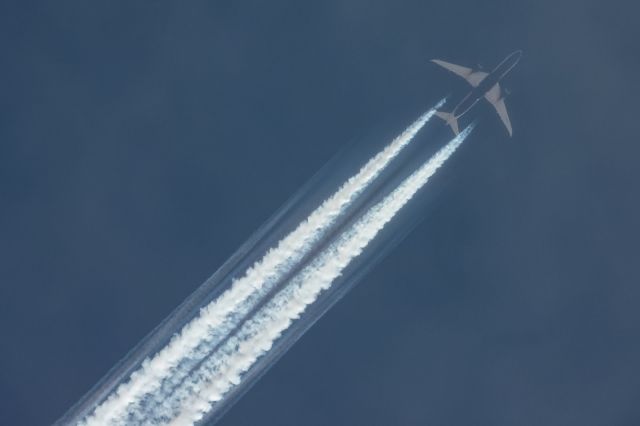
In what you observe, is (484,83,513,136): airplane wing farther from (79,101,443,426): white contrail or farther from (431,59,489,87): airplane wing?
(79,101,443,426): white contrail

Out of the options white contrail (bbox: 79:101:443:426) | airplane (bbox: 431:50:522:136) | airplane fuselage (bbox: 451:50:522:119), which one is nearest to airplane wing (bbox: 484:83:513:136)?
airplane (bbox: 431:50:522:136)

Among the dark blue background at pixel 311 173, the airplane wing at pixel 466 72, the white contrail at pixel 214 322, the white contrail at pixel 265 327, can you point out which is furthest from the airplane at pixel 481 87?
the white contrail at pixel 214 322

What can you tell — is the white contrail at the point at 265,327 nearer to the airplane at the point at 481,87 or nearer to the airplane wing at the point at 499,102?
the airplane at the point at 481,87

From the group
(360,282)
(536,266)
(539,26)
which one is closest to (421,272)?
(360,282)

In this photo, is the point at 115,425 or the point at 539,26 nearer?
the point at 115,425

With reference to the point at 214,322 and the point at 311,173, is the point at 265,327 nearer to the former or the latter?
the point at 214,322

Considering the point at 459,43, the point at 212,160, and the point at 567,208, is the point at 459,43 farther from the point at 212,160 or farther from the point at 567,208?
the point at 212,160

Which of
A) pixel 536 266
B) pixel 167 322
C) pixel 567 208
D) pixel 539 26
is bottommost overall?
pixel 167 322
